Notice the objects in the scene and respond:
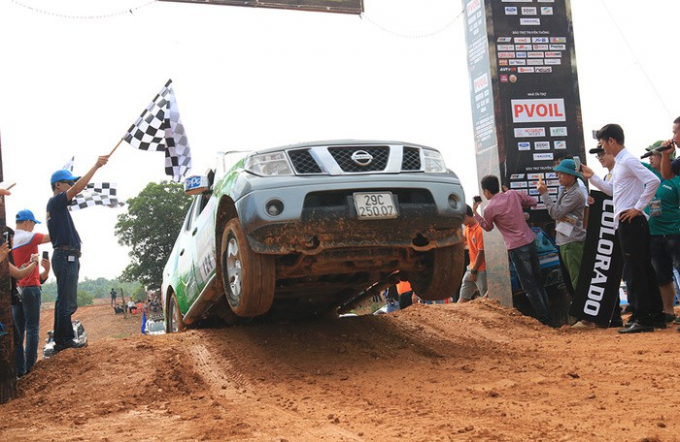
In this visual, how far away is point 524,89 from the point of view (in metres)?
8.71

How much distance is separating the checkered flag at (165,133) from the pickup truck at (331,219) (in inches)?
119

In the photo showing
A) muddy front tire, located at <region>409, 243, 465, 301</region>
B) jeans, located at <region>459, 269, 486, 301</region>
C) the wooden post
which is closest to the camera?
the wooden post

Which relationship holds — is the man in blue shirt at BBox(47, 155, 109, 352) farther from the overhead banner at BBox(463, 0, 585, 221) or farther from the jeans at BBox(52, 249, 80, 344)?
the overhead banner at BBox(463, 0, 585, 221)

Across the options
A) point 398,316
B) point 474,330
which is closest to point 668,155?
point 474,330

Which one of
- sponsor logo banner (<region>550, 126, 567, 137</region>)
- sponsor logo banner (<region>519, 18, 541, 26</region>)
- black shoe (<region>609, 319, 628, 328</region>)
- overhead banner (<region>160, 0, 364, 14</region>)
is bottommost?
black shoe (<region>609, 319, 628, 328</region>)

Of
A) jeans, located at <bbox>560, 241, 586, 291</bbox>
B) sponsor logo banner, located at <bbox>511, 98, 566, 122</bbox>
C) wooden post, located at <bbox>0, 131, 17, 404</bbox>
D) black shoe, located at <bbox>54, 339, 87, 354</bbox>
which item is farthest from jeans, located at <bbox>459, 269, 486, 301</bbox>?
wooden post, located at <bbox>0, 131, 17, 404</bbox>

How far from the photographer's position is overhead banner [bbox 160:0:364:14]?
36.3 feet

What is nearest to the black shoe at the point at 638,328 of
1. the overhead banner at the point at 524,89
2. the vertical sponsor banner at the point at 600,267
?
the vertical sponsor banner at the point at 600,267

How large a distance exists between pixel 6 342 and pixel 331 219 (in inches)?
105

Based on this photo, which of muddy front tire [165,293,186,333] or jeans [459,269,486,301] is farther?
jeans [459,269,486,301]

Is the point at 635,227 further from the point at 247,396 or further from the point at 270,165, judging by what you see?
the point at 247,396

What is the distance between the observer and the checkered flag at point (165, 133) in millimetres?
8000

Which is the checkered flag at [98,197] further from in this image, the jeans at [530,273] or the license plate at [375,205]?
the license plate at [375,205]

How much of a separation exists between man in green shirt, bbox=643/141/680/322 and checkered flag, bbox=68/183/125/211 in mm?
7230
